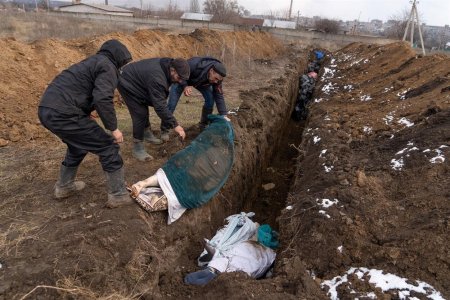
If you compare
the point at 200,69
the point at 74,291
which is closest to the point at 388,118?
the point at 200,69

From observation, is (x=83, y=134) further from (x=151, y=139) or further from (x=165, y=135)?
(x=165, y=135)

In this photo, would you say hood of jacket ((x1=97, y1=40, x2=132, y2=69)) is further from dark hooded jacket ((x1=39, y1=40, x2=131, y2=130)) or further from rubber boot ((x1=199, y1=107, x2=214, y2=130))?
A: rubber boot ((x1=199, y1=107, x2=214, y2=130))

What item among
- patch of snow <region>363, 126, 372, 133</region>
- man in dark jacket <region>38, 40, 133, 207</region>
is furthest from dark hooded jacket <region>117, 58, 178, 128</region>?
patch of snow <region>363, 126, 372, 133</region>

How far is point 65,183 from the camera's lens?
4203 millimetres

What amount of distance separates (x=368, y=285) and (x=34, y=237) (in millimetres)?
3152

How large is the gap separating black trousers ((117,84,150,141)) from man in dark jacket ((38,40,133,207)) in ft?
4.52

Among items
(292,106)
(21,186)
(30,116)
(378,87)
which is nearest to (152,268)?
(21,186)

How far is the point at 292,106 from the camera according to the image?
12492mm

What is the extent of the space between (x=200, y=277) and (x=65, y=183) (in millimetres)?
1974

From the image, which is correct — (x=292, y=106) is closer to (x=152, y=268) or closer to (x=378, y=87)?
(x=378, y=87)

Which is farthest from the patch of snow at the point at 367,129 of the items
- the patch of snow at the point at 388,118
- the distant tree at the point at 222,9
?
the distant tree at the point at 222,9

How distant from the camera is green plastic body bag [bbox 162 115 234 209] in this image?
13.8 ft

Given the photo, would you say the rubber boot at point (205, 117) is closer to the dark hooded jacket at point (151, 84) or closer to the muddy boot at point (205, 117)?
the muddy boot at point (205, 117)

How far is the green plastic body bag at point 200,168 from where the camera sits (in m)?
4.21
